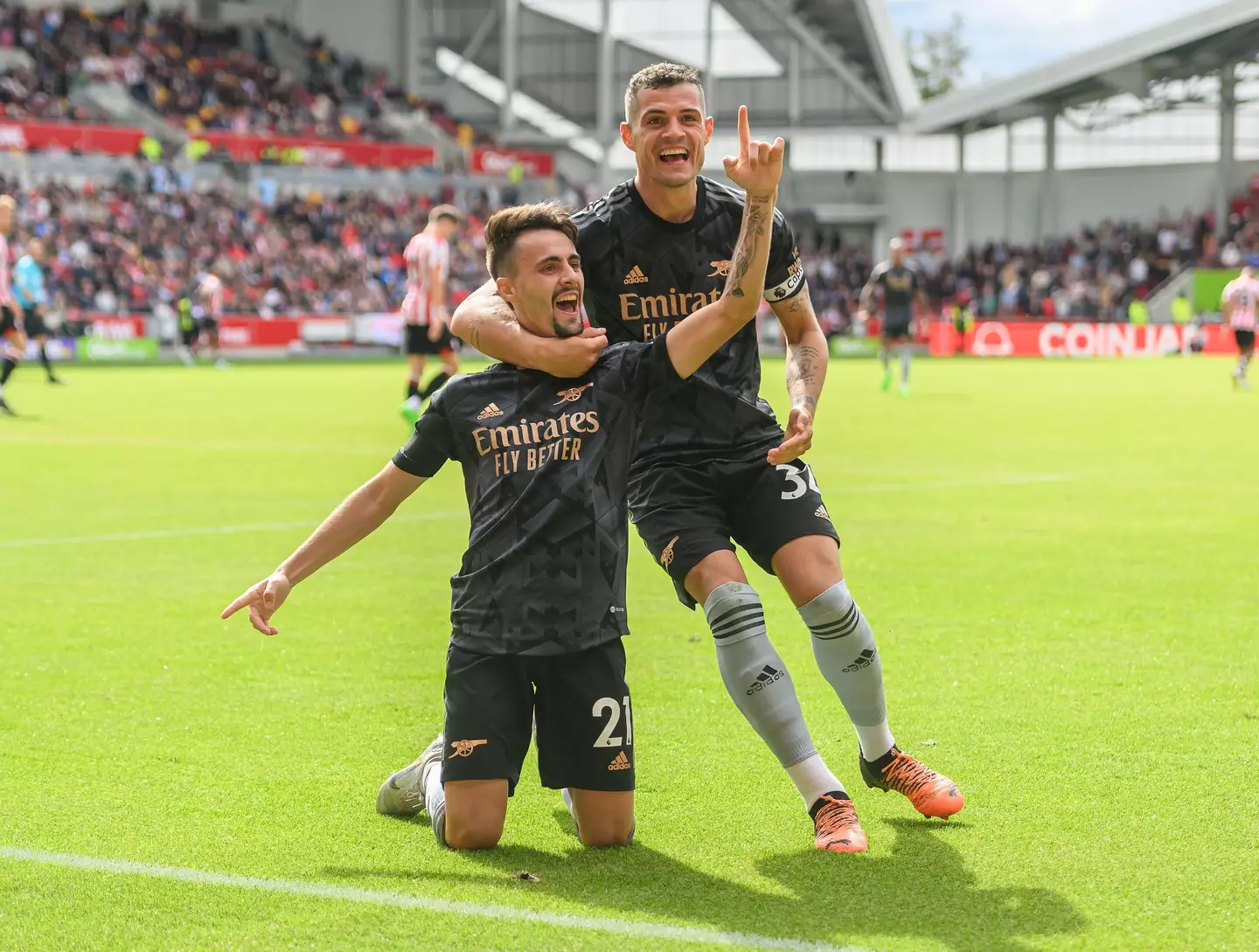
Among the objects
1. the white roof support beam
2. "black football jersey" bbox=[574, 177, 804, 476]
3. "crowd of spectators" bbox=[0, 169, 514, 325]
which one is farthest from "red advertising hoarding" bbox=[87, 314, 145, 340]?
"black football jersey" bbox=[574, 177, 804, 476]

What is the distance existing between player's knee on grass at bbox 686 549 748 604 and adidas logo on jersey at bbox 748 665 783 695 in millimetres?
283

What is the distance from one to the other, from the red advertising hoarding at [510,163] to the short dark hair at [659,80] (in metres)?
50.6

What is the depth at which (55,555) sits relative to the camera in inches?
383

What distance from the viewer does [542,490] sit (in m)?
4.50

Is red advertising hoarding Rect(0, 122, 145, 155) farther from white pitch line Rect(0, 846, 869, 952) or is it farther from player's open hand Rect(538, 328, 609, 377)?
white pitch line Rect(0, 846, 869, 952)

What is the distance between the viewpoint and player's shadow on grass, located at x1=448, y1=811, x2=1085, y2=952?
3695 millimetres

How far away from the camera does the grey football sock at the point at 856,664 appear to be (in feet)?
15.8

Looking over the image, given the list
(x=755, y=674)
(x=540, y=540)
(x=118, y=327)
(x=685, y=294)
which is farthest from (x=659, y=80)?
(x=118, y=327)

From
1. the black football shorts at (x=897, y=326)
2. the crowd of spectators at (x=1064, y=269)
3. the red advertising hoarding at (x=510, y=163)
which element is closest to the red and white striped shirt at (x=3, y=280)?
the black football shorts at (x=897, y=326)

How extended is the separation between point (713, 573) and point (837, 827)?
831 millimetres

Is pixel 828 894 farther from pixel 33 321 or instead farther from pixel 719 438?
pixel 33 321

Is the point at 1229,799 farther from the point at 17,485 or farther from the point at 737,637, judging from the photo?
the point at 17,485

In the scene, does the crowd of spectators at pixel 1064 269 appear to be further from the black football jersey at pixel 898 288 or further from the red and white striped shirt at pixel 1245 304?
the black football jersey at pixel 898 288

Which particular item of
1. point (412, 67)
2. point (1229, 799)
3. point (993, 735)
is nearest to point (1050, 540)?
point (993, 735)
